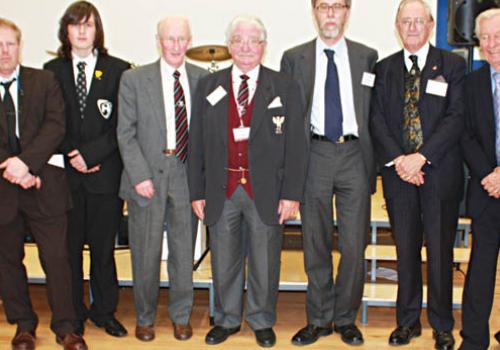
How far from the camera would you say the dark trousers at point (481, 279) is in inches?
120

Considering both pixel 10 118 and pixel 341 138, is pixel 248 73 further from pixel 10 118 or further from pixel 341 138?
pixel 10 118

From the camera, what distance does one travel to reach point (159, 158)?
328 cm

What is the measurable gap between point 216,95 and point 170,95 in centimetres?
29

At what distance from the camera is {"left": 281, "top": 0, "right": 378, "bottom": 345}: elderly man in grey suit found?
127 inches

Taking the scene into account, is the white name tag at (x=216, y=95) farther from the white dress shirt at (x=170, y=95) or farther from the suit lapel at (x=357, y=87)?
the suit lapel at (x=357, y=87)

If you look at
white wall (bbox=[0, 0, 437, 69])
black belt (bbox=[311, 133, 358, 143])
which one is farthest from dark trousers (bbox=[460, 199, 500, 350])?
white wall (bbox=[0, 0, 437, 69])

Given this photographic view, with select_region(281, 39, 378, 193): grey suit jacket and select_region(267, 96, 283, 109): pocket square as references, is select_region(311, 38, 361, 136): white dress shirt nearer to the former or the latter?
select_region(281, 39, 378, 193): grey suit jacket

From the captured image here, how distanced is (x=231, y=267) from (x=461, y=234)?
233 cm

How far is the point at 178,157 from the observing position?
330cm

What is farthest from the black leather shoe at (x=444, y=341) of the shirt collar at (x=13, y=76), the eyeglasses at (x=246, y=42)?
the shirt collar at (x=13, y=76)

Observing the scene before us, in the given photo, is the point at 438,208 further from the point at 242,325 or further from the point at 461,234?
the point at 461,234

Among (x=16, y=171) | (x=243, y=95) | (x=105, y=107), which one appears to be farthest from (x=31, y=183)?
(x=243, y=95)

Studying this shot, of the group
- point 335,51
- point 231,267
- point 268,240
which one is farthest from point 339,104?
point 231,267

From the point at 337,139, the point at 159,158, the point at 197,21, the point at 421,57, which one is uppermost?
the point at 197,21
